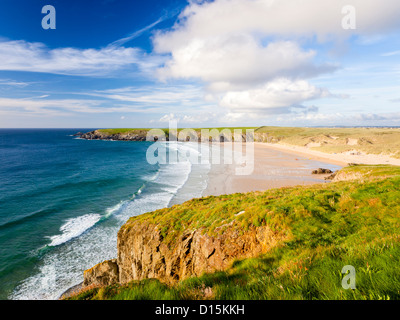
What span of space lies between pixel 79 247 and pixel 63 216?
30.9ft

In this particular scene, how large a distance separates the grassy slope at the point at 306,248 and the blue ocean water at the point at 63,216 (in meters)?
9.15

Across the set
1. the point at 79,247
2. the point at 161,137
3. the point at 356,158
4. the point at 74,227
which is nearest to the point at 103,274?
the point at 79,247

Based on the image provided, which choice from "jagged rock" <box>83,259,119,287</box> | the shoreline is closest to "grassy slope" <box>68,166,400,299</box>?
"jagged rock" <box>83,259,119,287</box>

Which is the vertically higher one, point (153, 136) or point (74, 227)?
point (153, 136)

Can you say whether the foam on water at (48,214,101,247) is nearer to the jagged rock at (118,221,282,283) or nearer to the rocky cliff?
the jagged rock at (118,221,282,283)

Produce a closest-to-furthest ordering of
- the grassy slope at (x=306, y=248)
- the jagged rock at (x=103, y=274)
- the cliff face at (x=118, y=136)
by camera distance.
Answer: the grassy slope at (x=306, y=248), the jagged rock at (x=103, y=274), the cliff face at (x=118, y=136)

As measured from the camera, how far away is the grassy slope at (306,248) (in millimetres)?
3523

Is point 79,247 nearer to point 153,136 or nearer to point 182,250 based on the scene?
point 182,250

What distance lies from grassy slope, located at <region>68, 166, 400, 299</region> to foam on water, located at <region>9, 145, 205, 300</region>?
7.81 metres

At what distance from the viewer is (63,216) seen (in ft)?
91.5

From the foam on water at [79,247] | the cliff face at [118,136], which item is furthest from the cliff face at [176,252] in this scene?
the cliff face at [118,136]

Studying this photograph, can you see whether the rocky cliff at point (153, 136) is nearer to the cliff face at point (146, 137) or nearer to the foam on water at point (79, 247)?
the cliff face at point (146, 137)
